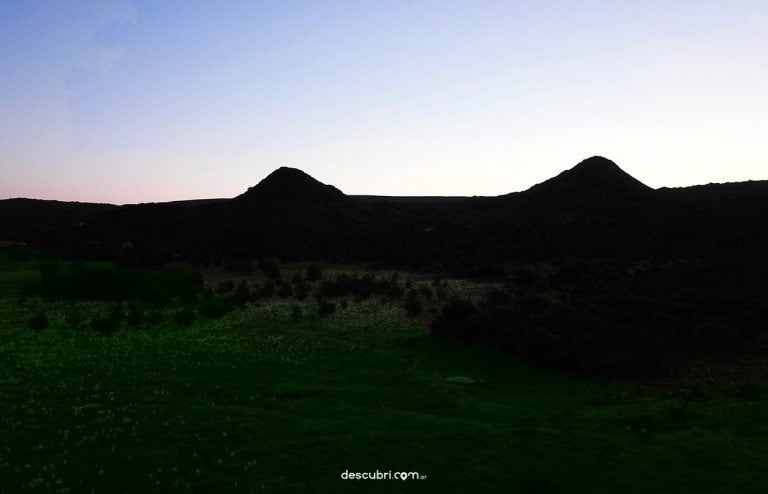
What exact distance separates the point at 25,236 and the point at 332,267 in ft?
A: 206

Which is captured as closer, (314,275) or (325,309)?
(325,309)

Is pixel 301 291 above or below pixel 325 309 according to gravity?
above

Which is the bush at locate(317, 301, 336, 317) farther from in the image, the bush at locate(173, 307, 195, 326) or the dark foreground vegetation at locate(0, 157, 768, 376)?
the bush at locate(173, 307, 195, 326)

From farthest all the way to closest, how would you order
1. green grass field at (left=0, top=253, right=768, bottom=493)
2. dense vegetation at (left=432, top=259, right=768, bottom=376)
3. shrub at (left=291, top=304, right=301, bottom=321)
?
shrub at (left=291, top=304, right=301, bottom=321), dense vegetation at (left=432, top=259, right=768, bottom=376), green grass field at (left=0, top=253, right=768, bottom=493)

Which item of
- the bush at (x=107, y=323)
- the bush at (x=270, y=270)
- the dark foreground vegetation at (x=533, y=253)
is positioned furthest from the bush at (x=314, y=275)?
the bush at (x=107, y=323)

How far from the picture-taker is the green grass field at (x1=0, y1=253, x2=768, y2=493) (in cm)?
1184

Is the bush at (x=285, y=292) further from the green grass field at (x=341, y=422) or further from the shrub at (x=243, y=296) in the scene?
the green grass field at (x=341, y=422)

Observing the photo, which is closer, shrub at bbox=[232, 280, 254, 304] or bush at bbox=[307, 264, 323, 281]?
shrub at bbox=[232, 280, 254, 304]

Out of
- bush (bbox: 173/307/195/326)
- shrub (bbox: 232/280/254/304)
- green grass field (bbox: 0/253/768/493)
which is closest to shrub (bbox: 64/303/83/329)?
green grass field (bbox: 0/253/768/493)

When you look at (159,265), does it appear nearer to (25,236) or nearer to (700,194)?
(25,236)

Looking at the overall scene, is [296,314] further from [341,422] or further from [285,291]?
[341,422]

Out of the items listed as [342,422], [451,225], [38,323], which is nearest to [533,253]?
[451,225]

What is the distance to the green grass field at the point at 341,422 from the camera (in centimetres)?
1184

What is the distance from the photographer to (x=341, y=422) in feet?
49.2
